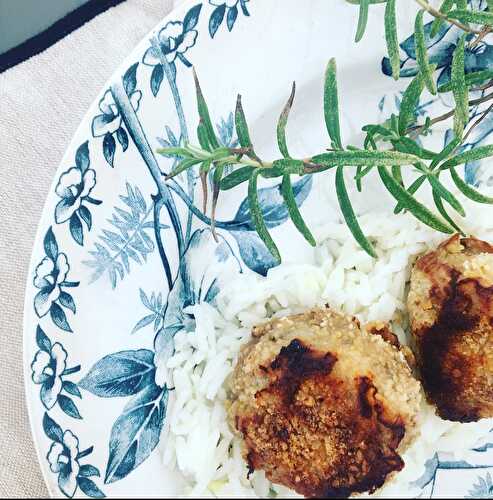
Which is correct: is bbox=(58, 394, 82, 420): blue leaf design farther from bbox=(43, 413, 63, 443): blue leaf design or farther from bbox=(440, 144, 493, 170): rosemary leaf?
bbox=(440, 144, 493, 170): rosemary leaf

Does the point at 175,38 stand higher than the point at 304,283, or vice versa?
the point at 175,38

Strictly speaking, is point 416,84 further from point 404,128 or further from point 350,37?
point 350,37

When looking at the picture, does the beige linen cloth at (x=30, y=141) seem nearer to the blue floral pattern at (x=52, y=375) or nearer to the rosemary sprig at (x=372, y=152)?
the blue floral pattern at (x=52, y=375)

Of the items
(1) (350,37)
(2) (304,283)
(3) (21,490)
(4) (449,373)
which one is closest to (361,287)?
(2) (304,283)

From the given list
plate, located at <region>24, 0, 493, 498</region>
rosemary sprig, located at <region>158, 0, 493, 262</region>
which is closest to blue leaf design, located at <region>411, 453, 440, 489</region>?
plate, located at <region>24, 0, 493, 498</region>

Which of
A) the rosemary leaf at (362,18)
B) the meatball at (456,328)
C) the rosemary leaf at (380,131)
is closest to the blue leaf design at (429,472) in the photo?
the meatball at (456,328)
